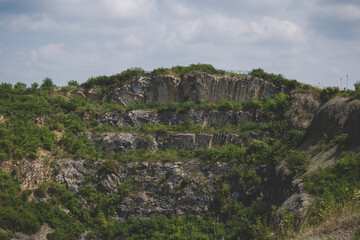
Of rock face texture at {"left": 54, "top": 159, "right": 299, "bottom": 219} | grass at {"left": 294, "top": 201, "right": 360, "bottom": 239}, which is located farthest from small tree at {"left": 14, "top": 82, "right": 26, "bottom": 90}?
grass at {"left": 294, "top": 201, "right": 360, "bottom": 239}

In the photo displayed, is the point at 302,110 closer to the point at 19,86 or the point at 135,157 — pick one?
the point at 135,157

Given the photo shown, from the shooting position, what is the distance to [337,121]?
32.6 meters

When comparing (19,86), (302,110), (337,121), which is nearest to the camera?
(337,121)

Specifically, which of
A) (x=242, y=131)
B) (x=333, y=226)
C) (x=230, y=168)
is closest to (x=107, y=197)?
(x=230, y=168)

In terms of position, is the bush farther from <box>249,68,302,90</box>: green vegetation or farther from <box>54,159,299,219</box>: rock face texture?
<box>249,68,302,90</box>: green vegetation

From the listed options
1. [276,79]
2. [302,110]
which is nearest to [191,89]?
[276,79]

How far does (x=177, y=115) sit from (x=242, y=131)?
705cm

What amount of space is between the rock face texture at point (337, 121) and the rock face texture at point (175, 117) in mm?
7844

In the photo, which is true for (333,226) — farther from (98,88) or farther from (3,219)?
(98,88)

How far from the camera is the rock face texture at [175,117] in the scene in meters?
42.2

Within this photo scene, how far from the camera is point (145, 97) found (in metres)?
46.7

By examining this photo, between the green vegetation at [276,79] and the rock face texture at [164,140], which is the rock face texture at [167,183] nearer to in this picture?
the rock face texture at [164,140]

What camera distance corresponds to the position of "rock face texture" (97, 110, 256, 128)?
1662 inches

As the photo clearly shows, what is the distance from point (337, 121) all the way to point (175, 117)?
1653 centimetres
